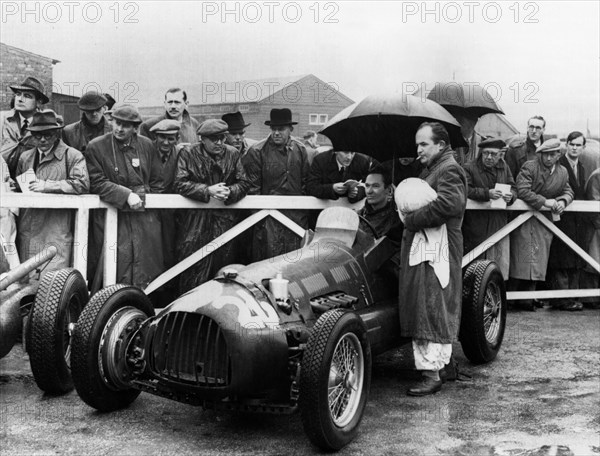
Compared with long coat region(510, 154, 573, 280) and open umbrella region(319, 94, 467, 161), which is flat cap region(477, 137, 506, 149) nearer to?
long coat region(510, 154, 573, 280)

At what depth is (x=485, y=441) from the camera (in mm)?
4852

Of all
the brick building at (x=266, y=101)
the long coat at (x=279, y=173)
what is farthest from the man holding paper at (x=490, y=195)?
the brick building at (x=266, y=101)

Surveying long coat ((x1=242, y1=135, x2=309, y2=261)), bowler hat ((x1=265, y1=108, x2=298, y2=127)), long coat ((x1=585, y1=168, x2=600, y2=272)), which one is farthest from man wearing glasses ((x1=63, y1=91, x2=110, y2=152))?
long coat ((x1=585, y1=168, x2=600, y2=272))

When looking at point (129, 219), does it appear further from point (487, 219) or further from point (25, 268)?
point (487, 219)

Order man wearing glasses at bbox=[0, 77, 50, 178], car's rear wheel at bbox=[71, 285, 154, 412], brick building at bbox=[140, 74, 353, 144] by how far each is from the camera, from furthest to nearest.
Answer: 1. brick building at bbox=[140, 74, 353, 144]
2. man wearing glasses at bbox=[0, 77, 50, 178]
3. car's rear wheel at bbox=[71, 285, 154, 412]

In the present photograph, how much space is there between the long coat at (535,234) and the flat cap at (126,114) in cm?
471

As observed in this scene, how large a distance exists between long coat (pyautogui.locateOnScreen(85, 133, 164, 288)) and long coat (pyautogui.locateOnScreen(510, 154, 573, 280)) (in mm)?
4481

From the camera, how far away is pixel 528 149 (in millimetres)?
9703

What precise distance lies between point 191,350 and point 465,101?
18.0ft

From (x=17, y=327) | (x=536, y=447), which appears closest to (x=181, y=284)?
(x=17, y=327)

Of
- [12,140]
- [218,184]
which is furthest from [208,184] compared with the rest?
[12,140]

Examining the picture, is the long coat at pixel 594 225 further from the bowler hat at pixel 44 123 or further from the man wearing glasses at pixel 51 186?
the bowler hat at pixel 44 123

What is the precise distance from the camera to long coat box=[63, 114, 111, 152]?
8.14 m

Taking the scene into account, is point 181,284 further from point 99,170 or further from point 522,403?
point 522,403
